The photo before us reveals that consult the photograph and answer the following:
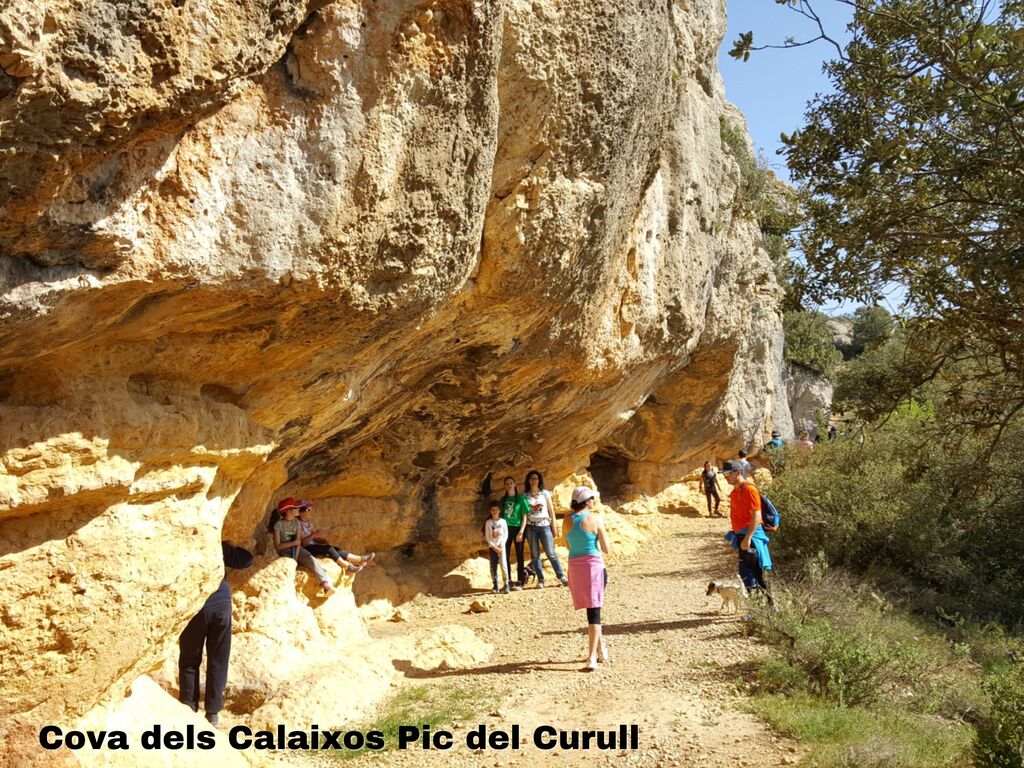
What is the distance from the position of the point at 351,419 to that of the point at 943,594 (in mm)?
6923

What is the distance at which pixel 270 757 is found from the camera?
Answer: 16.3ft

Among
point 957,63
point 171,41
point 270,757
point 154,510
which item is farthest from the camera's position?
point 957,63

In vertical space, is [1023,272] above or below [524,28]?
below

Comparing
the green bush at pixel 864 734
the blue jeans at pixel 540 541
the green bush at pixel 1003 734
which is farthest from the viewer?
the blue jeans at pixel 540 541

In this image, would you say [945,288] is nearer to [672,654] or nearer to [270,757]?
[672,654]

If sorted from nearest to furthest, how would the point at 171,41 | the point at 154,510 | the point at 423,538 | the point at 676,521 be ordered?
the point at 171,41 → the point at 154,510 → the point at 423,538 → the point at 676,521

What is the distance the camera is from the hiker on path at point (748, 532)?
23.5ft

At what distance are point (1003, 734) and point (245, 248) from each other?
14.7 ft

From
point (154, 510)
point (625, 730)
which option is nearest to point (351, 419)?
point (154, 510)

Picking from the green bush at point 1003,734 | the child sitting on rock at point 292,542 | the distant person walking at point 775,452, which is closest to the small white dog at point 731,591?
the green bush at point 1003,734

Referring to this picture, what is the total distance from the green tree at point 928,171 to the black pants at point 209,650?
546 cm

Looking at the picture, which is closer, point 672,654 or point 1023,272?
point 1023,272

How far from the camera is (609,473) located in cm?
1553

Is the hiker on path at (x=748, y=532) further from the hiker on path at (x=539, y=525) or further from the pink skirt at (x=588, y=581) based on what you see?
the hiker on path at (x=539, y=525)
